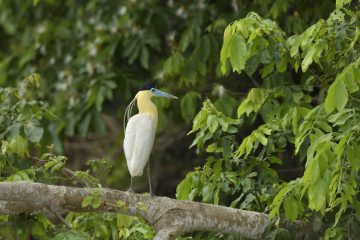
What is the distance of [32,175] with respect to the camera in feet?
15.4

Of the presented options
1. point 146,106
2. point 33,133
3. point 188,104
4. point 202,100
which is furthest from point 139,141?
point 202,100

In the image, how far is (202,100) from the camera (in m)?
6.40

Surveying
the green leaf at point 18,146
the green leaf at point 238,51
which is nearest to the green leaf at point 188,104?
the green leaf at point 18,146

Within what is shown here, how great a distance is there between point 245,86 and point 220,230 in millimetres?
2453

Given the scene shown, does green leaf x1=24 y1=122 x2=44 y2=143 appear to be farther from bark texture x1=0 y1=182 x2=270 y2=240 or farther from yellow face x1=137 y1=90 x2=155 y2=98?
bark texture x1=0 y1=182 x2=270 y2=240

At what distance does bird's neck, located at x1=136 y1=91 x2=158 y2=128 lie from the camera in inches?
194

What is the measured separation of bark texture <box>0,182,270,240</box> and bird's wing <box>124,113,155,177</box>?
14.4 inches

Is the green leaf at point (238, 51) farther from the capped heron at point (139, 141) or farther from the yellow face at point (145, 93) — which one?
the yellow face at point (145, 93)

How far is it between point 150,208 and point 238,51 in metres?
0.92

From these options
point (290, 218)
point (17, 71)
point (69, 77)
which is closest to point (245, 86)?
point (69, 77)

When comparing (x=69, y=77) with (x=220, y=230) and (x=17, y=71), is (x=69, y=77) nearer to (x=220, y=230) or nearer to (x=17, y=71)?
(x=17, y=71)

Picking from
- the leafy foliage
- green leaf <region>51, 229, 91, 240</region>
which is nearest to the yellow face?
the leafy foliage

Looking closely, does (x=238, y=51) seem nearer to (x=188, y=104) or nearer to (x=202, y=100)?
(x=188, y=104)

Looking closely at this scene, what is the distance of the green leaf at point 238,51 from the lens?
13.6 feet
